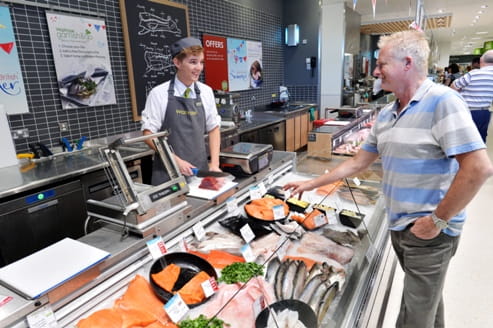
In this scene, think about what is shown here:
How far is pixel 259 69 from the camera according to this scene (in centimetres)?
655

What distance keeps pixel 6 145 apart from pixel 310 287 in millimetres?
2939

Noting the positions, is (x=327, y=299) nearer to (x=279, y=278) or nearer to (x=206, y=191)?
(x=279, y=278)

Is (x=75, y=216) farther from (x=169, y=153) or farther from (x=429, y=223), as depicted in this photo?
(x=429, y=223)

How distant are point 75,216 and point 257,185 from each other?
177 centimetres

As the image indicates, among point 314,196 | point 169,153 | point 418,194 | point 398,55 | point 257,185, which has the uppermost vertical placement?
point 398,55

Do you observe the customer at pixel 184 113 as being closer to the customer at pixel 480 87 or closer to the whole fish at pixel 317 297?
the whole fish at pixel 317 297

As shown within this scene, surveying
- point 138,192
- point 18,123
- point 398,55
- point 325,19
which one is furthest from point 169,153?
point 325,19

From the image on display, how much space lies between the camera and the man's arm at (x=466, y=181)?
3.97ft

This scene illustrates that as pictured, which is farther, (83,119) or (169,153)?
(83,119)

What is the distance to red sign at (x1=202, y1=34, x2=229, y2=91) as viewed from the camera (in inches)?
206

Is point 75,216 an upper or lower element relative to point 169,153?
lower

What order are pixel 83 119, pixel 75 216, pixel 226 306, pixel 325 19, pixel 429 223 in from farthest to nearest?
pixel 325 19 < pixel 83 119 < pixel 75 216 < pixel 429 223 < pixel 226 306

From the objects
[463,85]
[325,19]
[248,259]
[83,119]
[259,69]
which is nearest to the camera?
[248,259]

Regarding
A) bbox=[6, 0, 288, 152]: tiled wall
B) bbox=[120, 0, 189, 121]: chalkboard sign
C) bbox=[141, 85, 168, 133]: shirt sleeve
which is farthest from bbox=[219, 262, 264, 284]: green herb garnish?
bbox=[120, 0, 189, 121]: chalkboard sign
